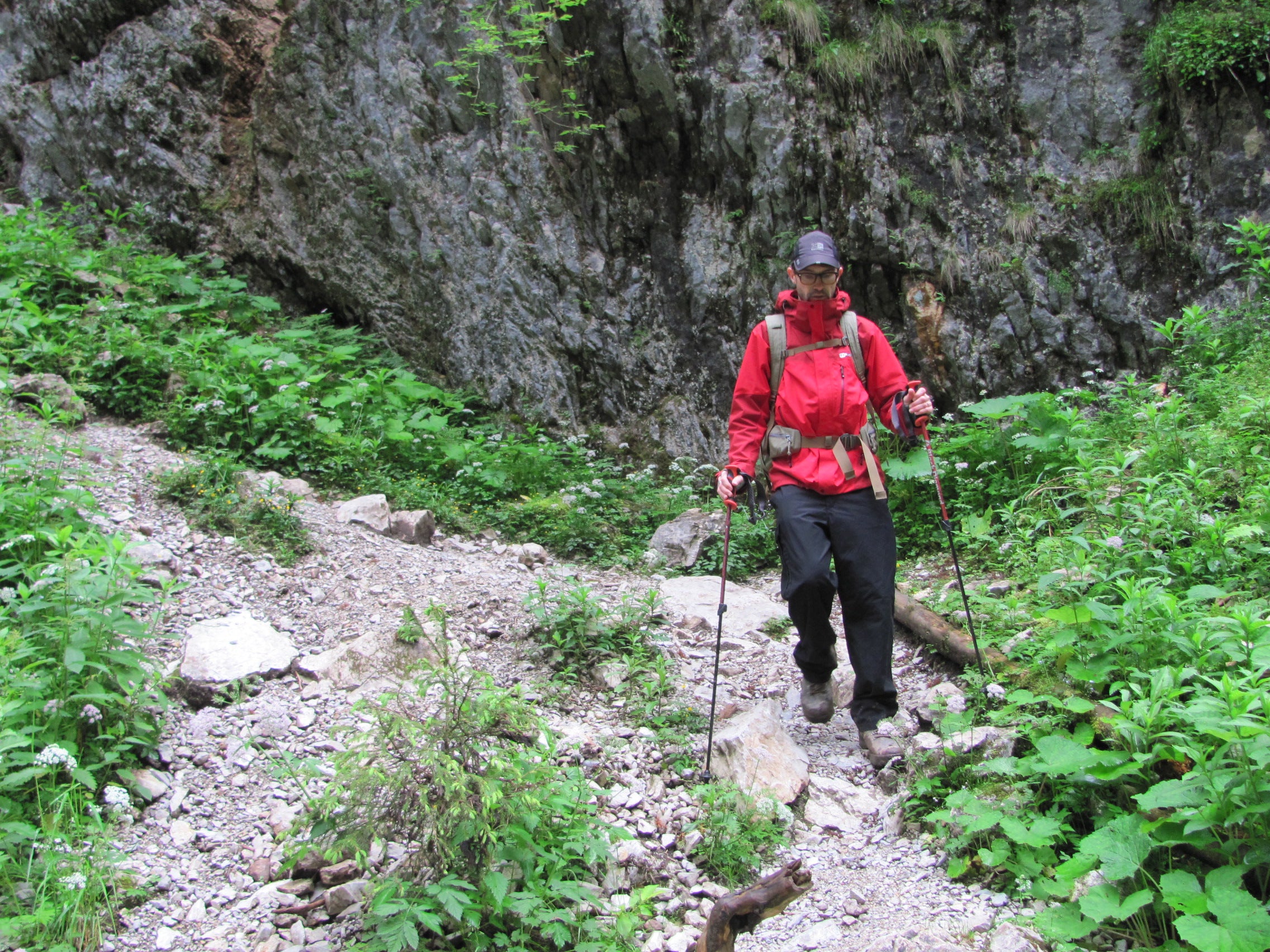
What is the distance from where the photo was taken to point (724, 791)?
11.7 ft

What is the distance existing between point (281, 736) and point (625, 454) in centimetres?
648

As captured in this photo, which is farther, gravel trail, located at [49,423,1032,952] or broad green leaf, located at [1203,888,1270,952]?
gravel trail, located at [49,423,1032,952]

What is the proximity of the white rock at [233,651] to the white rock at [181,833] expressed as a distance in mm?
1000

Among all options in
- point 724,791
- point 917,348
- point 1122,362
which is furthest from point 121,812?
point 1122,362

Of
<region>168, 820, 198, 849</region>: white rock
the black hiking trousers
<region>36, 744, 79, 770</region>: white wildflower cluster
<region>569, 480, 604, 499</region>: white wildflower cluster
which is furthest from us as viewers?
<region>569, 480, 604, 499</region>: white wildflower cluster

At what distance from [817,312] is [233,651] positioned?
390 centimetres

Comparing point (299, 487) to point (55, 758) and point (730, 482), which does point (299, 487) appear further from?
point (730, 482)

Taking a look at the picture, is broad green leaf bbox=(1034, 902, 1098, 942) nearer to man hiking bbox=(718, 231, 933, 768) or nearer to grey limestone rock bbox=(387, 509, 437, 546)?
man hiking bbox=(718, 231, 933, 768)

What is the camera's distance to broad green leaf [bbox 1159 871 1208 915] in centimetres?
241

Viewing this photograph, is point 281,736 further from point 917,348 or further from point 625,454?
point 917,348

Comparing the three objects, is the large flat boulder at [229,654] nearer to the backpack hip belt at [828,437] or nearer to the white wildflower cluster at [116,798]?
the white wildflower cluster at [116,798]

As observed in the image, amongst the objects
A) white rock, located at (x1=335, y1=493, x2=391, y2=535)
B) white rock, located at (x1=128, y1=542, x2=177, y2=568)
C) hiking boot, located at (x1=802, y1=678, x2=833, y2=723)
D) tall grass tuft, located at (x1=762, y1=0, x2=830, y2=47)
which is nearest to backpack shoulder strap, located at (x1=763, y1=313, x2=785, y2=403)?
hiking boot, located at (x1=802, y1=678, x2=833, y2=723)

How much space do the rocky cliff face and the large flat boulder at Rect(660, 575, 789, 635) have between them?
3.12m

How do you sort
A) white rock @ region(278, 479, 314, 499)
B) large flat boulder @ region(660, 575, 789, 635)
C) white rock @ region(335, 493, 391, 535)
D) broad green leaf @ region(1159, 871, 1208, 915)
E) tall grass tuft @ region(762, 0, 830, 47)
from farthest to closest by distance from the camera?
tall grass tuft @ region(762, 0, 830, 47)
white rock @ region(278, 479, 314, 499)
white rock @ region(335, 493, 391, 535)
large flat boulder @ region(660, 575, 789, 635)
broad green leaf @ region(1159, 871, 1208, 915)
